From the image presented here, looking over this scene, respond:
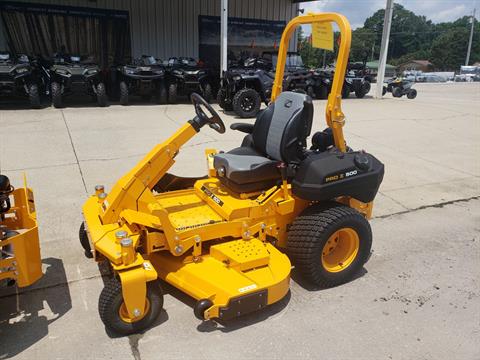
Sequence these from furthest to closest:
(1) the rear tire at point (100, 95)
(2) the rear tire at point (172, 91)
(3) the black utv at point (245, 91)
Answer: (2) the rear tire at point (172, 91)
(1) the rear tire at point (100, 95)
(3) the black utv at point (245, 91)

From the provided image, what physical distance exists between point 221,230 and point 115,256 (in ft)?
2.59

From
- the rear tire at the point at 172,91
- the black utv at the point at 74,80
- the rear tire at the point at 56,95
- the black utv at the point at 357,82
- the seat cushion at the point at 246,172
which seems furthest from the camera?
the black utv at the point at 357,82

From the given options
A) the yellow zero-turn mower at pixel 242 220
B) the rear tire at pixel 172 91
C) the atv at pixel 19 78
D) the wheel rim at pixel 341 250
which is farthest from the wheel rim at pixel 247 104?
the wheel rim at pixel 341 250

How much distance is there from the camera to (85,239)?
347cm

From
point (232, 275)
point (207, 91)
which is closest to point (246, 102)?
point (207, 91)

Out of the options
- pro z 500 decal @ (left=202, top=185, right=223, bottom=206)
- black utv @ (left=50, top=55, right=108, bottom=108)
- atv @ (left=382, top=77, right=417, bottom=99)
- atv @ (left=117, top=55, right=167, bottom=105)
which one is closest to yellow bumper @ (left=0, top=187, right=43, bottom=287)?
pro z 500 decal @ (left=202, top=185, right=223, bottom=206)

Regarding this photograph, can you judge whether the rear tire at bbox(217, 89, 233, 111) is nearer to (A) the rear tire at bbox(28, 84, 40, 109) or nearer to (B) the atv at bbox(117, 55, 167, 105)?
(B) the atv at bbox(117, 55, 167, 105)

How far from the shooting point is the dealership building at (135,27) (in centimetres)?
1394

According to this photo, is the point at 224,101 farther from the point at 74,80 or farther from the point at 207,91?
the point at 74,80

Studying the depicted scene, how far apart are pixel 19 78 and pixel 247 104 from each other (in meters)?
5.46

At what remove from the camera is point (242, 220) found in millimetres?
3080

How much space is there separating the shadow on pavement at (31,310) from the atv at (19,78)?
8243 millimetres

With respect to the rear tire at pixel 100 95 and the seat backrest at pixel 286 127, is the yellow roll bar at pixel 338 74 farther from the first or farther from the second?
the rear tire at pixel 100 95

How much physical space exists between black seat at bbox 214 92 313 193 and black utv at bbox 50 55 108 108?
28.0 ft
